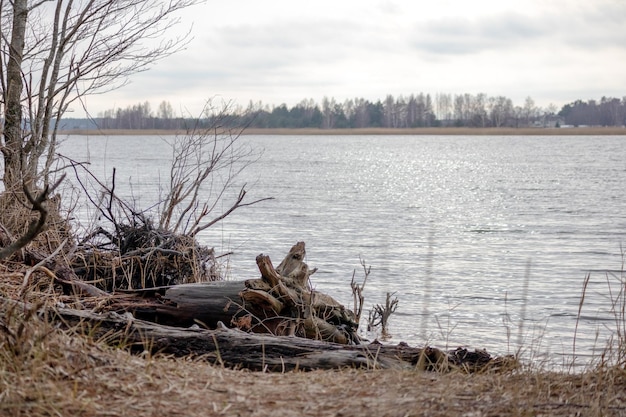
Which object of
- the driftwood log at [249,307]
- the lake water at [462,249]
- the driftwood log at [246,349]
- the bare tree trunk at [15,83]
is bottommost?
the lake water at [462,249]

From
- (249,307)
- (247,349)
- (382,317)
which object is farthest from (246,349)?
(382,317)

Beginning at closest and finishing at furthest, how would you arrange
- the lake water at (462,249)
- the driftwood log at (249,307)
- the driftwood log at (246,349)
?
the driftwood log at (246,349)
the driftwood log at (249,307)
the lake water at (462,249)

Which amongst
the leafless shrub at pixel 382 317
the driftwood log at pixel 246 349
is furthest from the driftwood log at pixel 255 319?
the leafless shrub at pixel 382 317

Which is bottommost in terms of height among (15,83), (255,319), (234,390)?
(255,319)

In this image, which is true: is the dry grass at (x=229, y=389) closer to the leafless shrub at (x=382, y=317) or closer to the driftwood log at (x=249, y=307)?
the driftwood log at (x=249, y=307)

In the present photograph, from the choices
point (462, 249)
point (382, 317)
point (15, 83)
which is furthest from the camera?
point (462, 249)

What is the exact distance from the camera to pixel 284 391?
13.8 feet

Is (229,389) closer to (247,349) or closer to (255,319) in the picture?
(247,349)

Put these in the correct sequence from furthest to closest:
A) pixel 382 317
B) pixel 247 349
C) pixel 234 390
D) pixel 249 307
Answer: pixel 382 317
pixel 249 307
pixel 247 349
pixel 234 390

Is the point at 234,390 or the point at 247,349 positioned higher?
the point at 234,390

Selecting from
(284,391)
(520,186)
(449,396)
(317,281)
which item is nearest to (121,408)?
(284,391)

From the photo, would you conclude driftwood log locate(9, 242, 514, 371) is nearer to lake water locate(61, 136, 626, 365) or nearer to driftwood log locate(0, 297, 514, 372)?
driftwood log locate(0, 297, 514, 372)

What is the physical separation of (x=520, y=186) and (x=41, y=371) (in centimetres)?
4699

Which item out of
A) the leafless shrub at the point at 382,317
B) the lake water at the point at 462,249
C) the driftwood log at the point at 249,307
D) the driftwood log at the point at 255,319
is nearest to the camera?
the driftwood log at the point at 255,319
